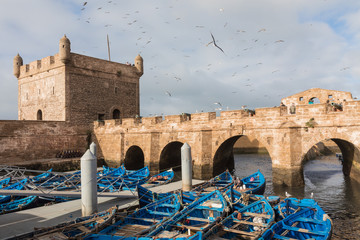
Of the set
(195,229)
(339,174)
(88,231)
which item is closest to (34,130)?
(88,231)

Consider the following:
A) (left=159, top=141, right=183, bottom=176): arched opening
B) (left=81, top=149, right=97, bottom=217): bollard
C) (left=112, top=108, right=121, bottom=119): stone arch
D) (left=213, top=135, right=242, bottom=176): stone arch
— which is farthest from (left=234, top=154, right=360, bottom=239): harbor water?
(left=112, top=108, right=121, bottom=119): stone arch

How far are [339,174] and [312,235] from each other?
52.1 ft

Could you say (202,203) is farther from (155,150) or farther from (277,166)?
(155,150)

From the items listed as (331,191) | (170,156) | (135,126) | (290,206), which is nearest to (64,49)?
(135,126)

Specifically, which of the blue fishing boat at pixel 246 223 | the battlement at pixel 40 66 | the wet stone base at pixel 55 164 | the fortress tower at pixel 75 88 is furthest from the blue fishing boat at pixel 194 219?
the battlement at pixel 40 66

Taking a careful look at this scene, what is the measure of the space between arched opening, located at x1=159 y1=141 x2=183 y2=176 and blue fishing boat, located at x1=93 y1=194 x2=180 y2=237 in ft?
36.2

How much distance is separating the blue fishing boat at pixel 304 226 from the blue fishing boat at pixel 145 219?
3.41 meters

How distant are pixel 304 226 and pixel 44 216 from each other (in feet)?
29.6

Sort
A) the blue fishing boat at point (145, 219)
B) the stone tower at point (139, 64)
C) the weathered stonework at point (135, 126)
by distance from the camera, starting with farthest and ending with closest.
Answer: the stone tower at point (139, 64) < the weathered stonework at point (135, 126) < the blue fishing boat at point (145, 219)

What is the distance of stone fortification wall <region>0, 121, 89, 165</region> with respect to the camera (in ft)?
71.4

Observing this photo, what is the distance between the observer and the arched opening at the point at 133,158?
81.5 feet

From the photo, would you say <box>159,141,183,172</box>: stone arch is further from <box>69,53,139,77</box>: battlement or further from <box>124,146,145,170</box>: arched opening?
<box>69,53,139,77</box>: battlement

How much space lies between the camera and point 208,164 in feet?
61.1

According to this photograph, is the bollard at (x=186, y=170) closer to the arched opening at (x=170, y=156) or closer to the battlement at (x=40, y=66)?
the arched opening at (x=170, y=156)
